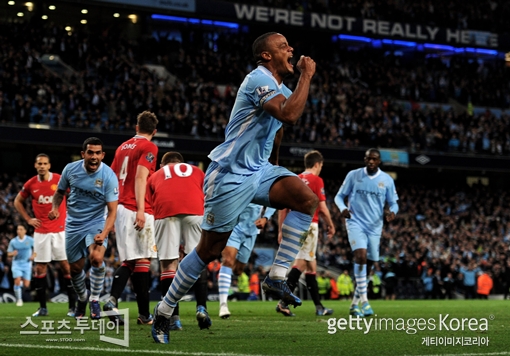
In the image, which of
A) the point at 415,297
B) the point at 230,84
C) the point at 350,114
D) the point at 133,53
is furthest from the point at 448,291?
the point at 133,53

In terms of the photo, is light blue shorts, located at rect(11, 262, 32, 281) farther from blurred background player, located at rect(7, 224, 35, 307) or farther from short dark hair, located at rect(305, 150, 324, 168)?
short dark hair, located at rect(305, 150, 324, 168)

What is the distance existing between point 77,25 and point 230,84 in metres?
8.29

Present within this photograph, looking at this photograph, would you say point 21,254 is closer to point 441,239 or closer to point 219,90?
point 219,90

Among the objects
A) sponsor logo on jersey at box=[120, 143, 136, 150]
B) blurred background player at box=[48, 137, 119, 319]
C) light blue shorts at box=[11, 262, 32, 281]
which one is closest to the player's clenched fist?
sponsor logo on jersey at box=[120, 143, 136, 150]

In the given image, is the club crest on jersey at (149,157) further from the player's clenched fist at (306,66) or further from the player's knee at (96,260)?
the player's clenched fist at (306,66)

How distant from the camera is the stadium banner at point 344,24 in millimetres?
41875

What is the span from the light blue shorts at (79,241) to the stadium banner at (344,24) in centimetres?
3197

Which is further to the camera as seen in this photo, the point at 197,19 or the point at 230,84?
Result: the point at 197,19

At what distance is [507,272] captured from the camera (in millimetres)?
33000

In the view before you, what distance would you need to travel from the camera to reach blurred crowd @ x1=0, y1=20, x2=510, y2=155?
3198 centimetres

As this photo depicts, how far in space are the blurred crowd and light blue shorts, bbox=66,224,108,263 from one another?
20733 millimetres

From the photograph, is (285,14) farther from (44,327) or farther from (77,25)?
(44,327)

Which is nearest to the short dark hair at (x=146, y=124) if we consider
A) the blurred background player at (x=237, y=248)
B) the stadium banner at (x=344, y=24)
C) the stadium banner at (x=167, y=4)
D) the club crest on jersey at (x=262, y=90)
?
the blurred background player at (x=237, y=248)

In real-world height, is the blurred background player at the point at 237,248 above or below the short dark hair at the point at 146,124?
below
